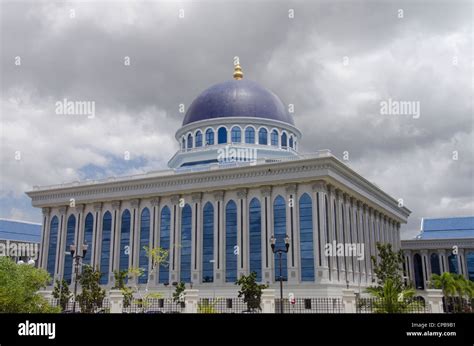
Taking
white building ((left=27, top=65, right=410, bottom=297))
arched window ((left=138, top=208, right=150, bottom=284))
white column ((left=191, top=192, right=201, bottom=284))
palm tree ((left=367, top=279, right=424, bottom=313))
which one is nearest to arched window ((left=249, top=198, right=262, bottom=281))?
white building ((left=27, top=65, right=410, bottom=297))

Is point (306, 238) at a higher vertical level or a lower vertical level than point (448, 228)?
lower

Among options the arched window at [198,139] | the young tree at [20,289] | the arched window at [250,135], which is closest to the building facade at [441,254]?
the arched window at [250,135]

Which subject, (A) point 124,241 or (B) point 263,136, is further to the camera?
(B) point 263,136

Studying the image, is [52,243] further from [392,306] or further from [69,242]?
[392,306]

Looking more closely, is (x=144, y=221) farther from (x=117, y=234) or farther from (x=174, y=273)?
(x=174, y=273)

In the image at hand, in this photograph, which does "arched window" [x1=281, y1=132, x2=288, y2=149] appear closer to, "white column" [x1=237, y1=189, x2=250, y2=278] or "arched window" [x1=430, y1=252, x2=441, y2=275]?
"white column" [x1=237, y1=189, x2=250, y2=278]

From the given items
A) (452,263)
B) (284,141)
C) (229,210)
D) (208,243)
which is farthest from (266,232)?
(452,263)

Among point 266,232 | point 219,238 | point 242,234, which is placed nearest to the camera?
point 266,232

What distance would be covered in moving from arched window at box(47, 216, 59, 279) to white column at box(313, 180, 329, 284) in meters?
25.8

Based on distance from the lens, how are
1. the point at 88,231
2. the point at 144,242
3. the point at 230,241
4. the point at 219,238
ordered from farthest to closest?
the point at 88,231 → the point at 144,242 → the point at 219,238 → the point at 230,241

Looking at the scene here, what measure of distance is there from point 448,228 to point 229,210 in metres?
39.9

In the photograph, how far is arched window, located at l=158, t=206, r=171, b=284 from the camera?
146 ft

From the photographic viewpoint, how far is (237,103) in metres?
53.0

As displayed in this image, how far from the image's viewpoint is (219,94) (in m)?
54.0
